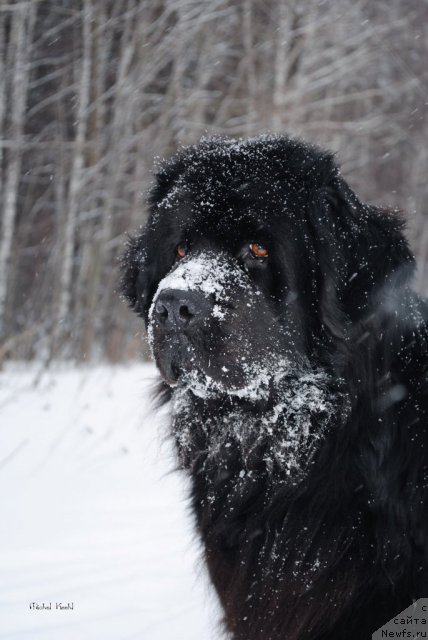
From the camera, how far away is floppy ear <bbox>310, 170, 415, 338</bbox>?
2227mm

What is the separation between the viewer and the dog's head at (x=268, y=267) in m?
2.23

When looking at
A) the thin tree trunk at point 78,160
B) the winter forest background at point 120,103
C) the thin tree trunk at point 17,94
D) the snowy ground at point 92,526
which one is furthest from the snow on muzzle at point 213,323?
the thin tree trunk at point 78,160

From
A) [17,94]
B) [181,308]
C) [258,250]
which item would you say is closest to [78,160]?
[17,94]

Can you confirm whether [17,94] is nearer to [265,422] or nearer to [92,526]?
Answer: [92,526]

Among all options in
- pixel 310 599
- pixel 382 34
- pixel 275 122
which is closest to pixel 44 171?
pixel 275 122

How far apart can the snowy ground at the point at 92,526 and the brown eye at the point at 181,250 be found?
750mm

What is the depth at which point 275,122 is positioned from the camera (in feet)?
40.2

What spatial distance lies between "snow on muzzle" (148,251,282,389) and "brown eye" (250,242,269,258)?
3.7 inches

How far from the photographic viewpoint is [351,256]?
231 cm

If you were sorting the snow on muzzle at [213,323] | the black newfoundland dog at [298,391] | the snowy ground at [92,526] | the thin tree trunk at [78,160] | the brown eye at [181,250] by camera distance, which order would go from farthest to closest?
the thin tree trunk at [78,160]
the snowy ground at [92,526]
the brown eye at [181,250]
the snow on muzzle at [213,323]
the black newfoundland dog at [298,391]

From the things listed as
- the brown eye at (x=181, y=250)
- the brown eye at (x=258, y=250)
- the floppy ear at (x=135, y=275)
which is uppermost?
the floppy ear at (x=135, y=275)

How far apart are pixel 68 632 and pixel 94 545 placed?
892mm

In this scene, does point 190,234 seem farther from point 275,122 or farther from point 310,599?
point 275,122

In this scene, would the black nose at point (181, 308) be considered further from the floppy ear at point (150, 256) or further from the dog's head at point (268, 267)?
the floppy ear at point (150, 256)
